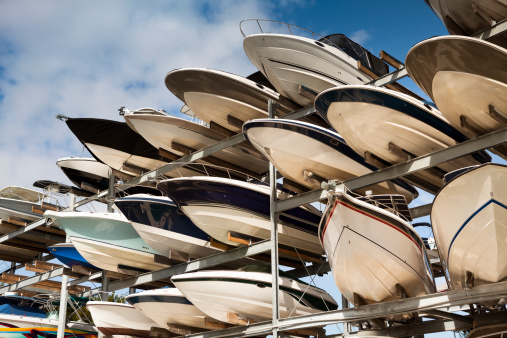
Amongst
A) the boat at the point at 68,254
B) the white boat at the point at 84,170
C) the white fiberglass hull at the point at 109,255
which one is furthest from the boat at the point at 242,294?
the white boat at the point at 84,170

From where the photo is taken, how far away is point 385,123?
24.6 feet

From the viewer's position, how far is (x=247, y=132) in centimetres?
830

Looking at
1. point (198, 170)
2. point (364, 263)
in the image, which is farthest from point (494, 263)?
point (198, 170)

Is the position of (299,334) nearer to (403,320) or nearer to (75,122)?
(403,320)

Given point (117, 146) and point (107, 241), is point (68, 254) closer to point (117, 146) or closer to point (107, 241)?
point (107, 241)

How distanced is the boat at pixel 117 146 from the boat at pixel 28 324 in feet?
9.57

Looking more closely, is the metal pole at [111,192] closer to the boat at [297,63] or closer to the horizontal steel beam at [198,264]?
the horizontal steel beam at [198,264]

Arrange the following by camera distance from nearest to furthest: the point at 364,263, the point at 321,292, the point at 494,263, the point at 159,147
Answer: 1. the point at 494,263
2. the point at 364,263
3. the point at 321,292
4. the point at 159,147

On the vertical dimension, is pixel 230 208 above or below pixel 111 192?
below

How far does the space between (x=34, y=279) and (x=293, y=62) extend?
6.63 m

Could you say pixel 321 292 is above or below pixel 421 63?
below

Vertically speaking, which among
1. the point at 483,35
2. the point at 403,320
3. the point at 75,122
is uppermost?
the point at 75,122

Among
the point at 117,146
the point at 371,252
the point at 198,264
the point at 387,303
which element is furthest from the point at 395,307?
the point at 117,146

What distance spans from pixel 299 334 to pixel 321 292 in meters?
0.65
